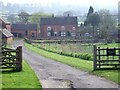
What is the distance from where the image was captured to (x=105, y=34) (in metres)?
87.1

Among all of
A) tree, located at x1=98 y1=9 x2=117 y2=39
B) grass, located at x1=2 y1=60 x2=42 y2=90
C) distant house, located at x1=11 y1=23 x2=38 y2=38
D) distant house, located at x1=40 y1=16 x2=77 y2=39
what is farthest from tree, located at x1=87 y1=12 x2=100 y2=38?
grass, located at x1=2 y1=60 x2=42 y2=90

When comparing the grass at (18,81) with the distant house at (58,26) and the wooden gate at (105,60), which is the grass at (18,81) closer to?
the wooden gate at (105,60)

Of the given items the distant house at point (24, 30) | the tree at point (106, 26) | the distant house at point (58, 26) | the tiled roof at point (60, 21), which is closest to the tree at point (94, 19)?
the tree at point (106, 26)

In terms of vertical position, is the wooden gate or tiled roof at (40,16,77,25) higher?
tiled roof at (40,16,77,25)

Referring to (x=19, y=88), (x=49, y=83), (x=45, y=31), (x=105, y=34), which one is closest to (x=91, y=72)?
(x=49, y=83)

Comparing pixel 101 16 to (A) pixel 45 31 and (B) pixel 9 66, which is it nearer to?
(A) pixel 45 31

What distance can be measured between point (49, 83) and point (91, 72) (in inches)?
158

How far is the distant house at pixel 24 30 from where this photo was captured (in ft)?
354

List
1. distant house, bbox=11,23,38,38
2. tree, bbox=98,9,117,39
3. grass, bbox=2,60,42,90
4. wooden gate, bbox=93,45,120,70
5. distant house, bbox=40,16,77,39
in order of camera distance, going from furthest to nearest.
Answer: distant house, bbox=40,16,77,39, distant house, bbox=11,23,38,38, tree, bbox=98,9,117,39, wooden gate, bbox=93,45,120,70, grass, bbox=2,60,42,90

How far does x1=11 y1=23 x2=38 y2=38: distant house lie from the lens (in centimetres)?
10794

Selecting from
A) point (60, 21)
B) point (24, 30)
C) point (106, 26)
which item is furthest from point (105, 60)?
point (60, 21)

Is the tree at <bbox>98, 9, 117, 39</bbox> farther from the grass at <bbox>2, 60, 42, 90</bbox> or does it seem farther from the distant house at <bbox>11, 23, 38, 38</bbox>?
the grass at <bbox>2, 60, 42, 90</bbox>

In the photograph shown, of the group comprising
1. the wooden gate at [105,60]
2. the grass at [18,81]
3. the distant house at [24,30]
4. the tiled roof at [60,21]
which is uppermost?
the tiled roof at [60,21]

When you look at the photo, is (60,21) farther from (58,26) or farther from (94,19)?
(94,19)
